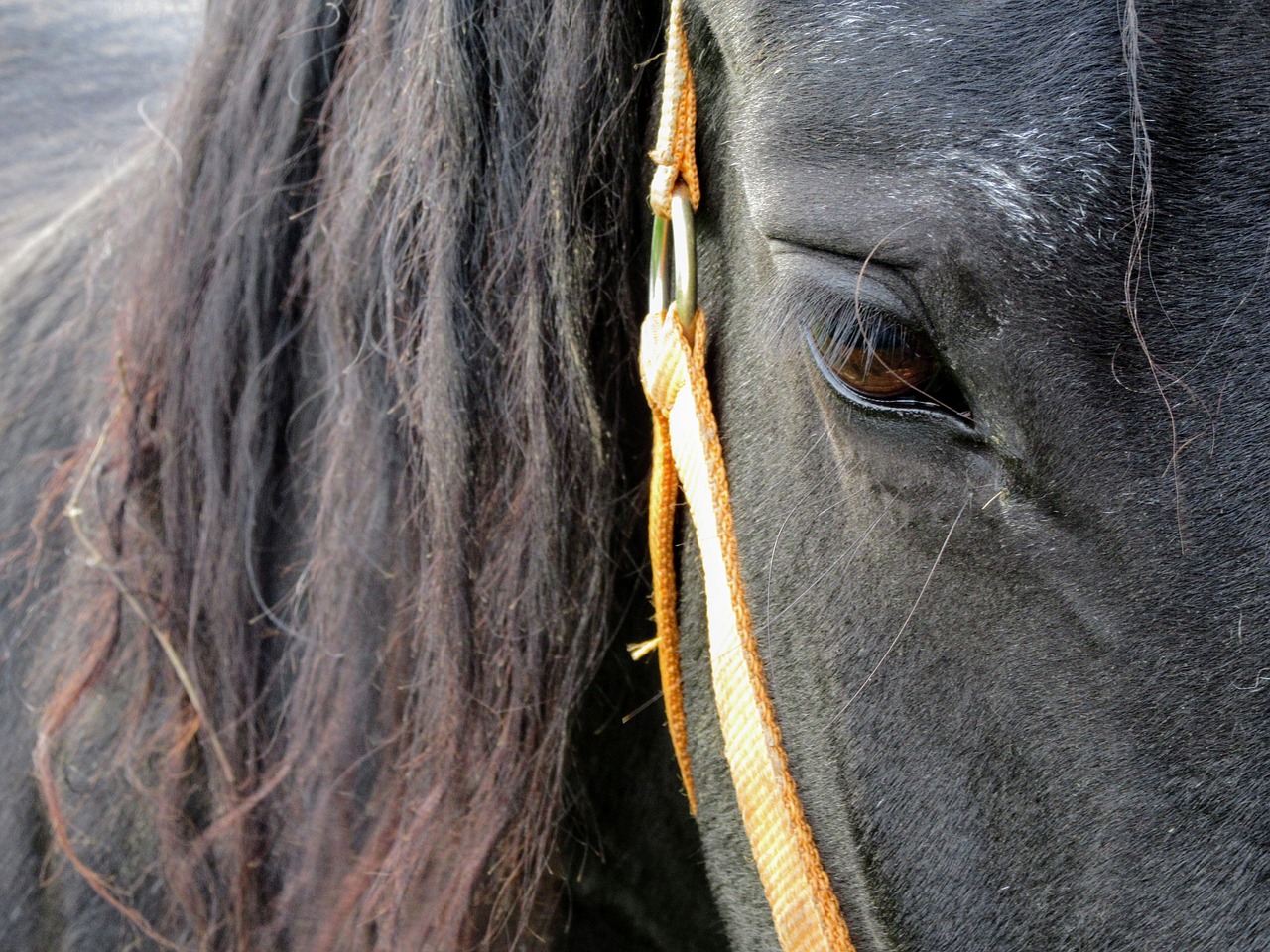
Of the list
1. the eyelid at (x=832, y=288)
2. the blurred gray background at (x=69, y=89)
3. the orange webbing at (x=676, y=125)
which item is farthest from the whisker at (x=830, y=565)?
the blurred gray background at (x=69, y=89)

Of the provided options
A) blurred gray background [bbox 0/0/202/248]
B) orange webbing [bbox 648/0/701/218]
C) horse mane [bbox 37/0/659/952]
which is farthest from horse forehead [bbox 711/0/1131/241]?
blurred gray background [bbox 0/0/202/248]

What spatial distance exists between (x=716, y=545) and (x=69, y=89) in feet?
5.06

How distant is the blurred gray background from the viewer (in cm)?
166

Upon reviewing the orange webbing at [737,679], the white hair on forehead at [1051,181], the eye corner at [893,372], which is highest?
the white hair on forehead at [1051,181]

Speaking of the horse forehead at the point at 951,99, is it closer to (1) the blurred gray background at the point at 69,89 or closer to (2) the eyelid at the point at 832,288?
(2) the eyelid at the point at 832,288

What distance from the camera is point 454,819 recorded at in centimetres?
98

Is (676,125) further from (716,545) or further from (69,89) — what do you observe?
(69,89)

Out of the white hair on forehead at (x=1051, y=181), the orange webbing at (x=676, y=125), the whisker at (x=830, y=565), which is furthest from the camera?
the orange webbing at (x=676, y=125)

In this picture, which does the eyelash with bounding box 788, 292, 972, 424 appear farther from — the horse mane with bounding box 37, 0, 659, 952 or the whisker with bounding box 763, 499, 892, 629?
the horse mane with bounding box 37, 0, 659, 952

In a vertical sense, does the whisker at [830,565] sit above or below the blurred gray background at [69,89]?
below

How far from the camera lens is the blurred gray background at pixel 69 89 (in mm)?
1662

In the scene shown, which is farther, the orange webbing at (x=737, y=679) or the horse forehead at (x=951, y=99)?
the orange webbing at (x=737, y=679)

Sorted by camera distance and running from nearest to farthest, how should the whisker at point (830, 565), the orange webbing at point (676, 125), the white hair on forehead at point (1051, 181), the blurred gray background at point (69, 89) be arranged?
the white hair on forehead at point (1051, 181) < the whisker at point (830, 565) < the orange webbing at point (676, 125) < the blurred gray background at point (69, 89)

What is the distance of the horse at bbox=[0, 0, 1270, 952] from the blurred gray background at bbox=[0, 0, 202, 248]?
36cm
